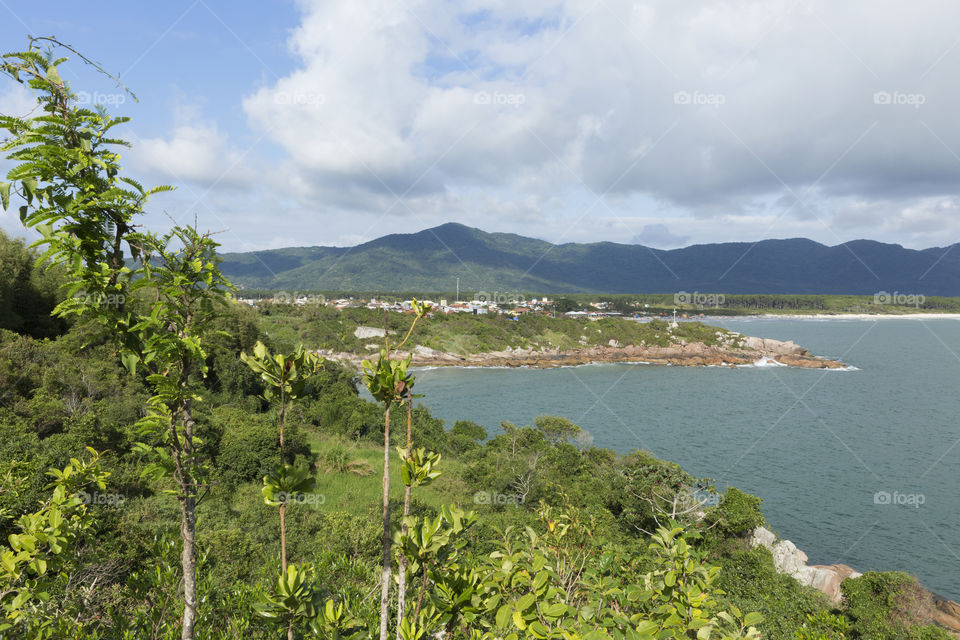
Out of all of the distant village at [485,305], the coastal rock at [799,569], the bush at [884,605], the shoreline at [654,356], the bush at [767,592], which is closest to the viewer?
the bush at [767,592]

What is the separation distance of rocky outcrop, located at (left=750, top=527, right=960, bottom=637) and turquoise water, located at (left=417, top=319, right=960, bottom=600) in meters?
2.29

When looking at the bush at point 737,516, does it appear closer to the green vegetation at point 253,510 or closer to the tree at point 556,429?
the green vegetation at point 253,510

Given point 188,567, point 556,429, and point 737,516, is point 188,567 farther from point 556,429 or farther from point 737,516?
point 556,429

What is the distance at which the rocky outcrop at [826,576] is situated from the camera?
13523 millimetres

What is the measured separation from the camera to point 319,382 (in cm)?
3084

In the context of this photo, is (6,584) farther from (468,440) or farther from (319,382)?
(319,382)

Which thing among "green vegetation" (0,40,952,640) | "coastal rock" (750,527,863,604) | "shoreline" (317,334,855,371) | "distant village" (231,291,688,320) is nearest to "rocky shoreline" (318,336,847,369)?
"shoreline" (317,334,855,371)

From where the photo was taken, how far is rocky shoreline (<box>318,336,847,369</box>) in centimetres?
6544

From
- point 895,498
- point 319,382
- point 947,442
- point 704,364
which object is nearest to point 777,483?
point 895,498

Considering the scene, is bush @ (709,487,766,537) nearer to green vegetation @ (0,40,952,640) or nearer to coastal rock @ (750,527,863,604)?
green vegetation @ (0,40,952,640)

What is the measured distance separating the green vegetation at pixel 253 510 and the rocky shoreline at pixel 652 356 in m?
42.5

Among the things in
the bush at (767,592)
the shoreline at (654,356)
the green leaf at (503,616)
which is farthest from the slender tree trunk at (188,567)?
the shoreline at (654,356)

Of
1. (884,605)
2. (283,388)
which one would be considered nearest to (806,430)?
(884,605)

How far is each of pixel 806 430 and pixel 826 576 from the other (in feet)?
80.7
